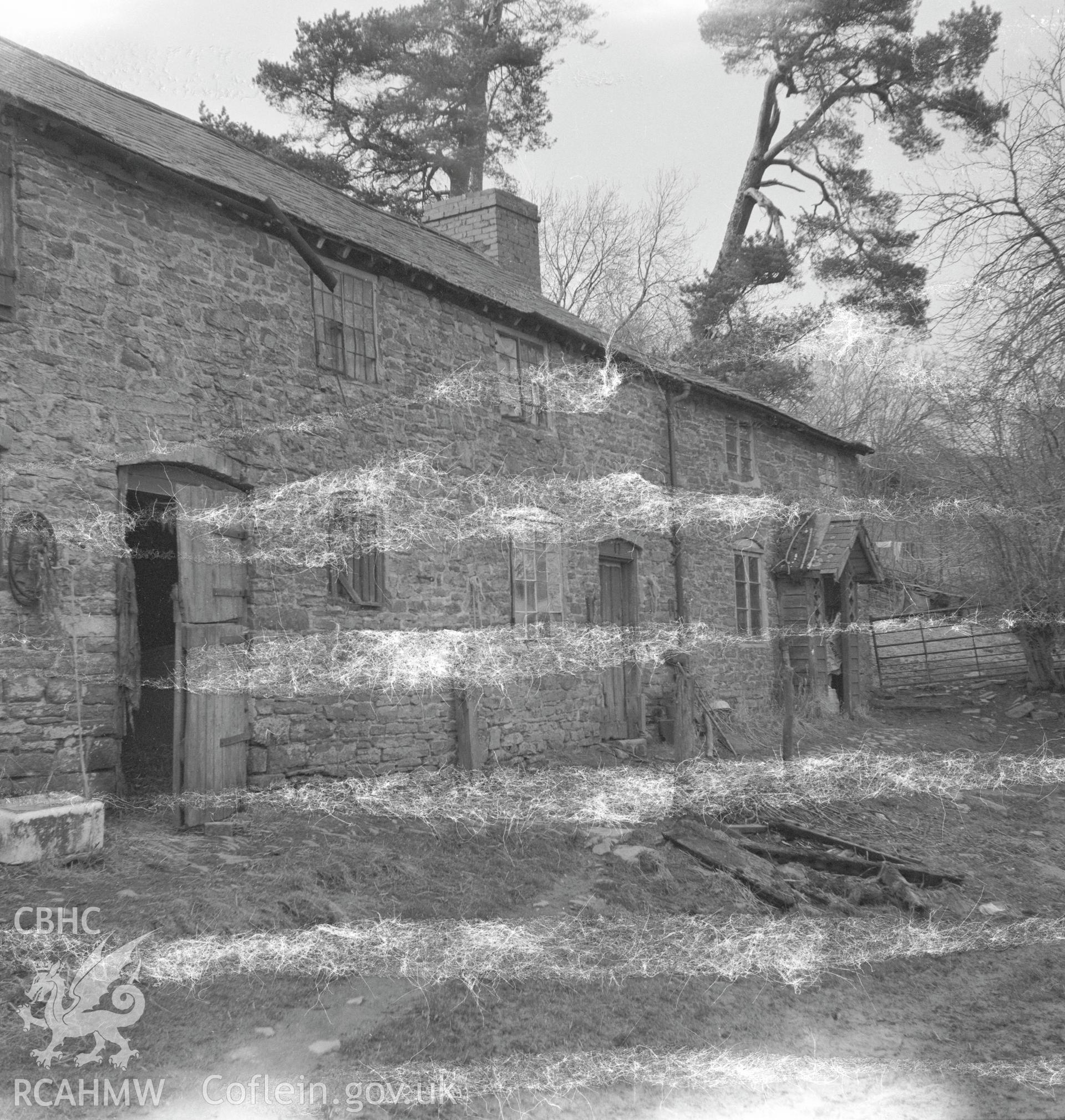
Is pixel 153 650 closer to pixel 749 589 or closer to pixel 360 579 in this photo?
pixel 360 579

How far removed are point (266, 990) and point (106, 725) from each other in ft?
10.6

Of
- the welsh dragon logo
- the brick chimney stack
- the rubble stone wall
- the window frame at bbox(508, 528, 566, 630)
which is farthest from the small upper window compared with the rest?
the welsh dragon logo

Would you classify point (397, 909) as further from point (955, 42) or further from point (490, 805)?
point (955, 42)

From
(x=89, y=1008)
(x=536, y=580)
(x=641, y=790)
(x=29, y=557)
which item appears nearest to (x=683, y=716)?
(x=641, y=790)

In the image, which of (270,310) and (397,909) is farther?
(270,310)

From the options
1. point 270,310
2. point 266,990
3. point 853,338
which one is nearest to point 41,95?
point 270,310

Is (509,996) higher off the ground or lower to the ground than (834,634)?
lower

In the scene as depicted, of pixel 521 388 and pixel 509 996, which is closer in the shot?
pixel 509 996

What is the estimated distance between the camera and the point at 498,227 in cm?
1628

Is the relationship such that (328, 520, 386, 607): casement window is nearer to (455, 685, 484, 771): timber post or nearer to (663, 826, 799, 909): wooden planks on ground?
(455, 685, 484, 771): timber post

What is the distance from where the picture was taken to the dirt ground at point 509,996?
4277mm

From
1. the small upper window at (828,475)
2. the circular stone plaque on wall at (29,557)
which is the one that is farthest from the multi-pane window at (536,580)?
the small upper window at (828,475)

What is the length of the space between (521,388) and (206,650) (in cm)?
585

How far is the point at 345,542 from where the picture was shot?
32.9ft
